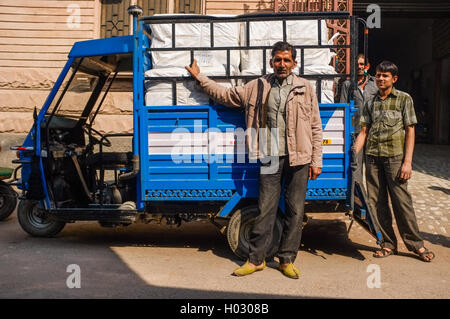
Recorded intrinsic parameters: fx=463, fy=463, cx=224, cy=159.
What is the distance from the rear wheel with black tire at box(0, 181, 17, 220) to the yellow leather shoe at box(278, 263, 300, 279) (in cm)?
439

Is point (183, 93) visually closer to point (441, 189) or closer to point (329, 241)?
point (329, 241)

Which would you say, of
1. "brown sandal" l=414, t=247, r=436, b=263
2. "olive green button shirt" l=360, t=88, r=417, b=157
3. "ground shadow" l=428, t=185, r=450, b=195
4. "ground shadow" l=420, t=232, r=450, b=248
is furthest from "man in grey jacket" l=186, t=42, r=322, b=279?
"ground shadow" l=428, t=185, r=450, b=195

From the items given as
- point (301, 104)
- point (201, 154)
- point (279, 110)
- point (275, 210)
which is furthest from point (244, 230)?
point (301, 104)

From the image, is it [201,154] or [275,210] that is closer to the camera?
[275,210]

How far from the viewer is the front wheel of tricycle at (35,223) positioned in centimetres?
561

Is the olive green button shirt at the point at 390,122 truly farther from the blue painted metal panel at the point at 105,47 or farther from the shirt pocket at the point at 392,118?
the blue painted metal panel at the point at 105,47

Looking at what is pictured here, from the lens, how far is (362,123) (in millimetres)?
5148

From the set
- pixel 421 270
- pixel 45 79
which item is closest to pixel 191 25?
pixel 421 270

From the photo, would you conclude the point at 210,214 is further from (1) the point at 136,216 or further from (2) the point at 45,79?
(2) the point at 45,79

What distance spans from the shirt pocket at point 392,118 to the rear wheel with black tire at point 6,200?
207 inches

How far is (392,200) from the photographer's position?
501 centimetres

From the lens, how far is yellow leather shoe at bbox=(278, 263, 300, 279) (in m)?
4.20

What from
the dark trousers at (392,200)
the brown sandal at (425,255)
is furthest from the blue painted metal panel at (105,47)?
the brown sandal at (425,255)

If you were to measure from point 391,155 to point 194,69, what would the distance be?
89.4 inches
